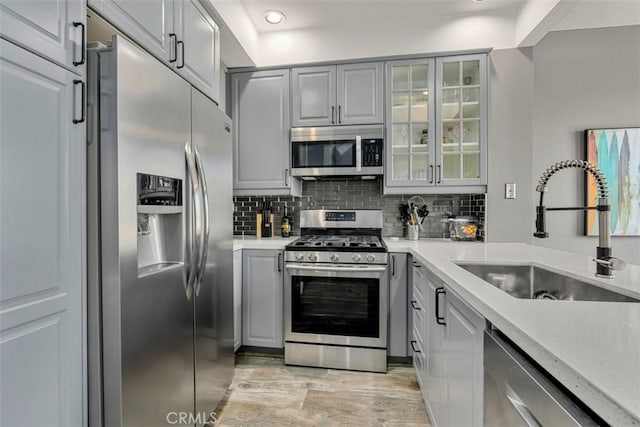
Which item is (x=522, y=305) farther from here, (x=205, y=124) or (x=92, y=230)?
(x=205, y=124)

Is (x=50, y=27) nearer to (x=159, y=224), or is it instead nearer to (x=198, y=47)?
(x=159, y=224)

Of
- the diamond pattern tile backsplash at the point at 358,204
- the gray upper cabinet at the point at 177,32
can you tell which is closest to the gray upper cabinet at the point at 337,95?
the diamond pattern tile backsplash at the point at 358,204

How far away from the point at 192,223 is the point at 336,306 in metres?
1.30

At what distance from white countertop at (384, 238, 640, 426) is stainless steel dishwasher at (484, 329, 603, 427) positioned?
6cm

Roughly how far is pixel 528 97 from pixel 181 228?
273 centimetres

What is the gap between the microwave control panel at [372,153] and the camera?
257 cm

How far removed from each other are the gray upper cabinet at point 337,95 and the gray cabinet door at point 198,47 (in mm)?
836

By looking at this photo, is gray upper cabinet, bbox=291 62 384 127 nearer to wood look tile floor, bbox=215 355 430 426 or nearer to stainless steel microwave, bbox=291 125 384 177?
stainless steel microwave, bbox=291 125 384 177

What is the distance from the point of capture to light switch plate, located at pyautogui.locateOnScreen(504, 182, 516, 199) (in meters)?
2.49

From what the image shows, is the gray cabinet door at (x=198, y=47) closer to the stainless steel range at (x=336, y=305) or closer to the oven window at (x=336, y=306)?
the stainless steel range at (x=336, y=305)

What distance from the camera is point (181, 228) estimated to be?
4.60 ft

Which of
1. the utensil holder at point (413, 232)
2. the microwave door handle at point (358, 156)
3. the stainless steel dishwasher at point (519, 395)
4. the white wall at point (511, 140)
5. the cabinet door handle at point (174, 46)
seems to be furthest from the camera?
the utensil holder at point (413, 232)

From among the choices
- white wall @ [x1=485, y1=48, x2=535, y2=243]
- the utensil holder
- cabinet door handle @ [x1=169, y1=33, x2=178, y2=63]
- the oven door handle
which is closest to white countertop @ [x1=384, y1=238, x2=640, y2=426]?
the oven door handle

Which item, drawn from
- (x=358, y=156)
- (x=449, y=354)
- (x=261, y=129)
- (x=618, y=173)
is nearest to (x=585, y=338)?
(x=449, y=354)
